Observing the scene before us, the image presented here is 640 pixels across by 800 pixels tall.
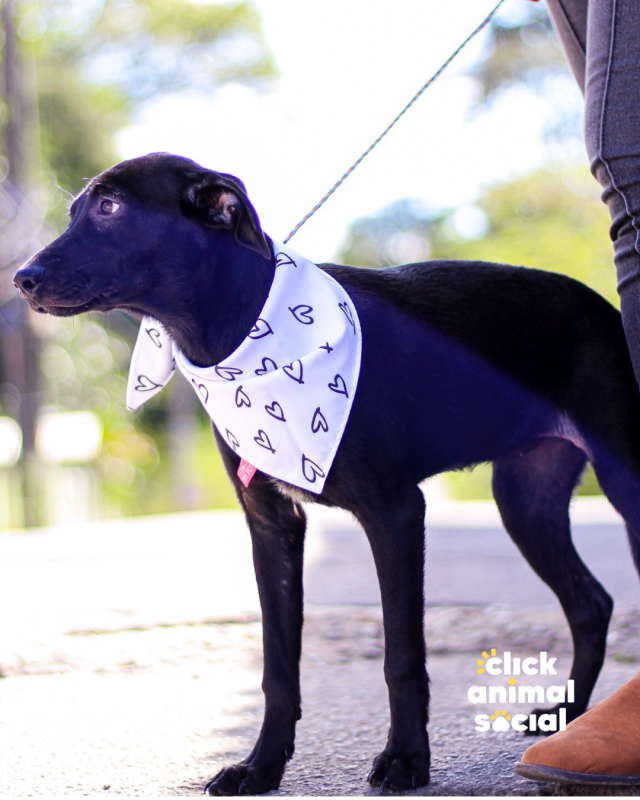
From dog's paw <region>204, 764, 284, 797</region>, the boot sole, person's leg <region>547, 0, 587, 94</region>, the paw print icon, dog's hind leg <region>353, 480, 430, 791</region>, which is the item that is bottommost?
the paw print icon

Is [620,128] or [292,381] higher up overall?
[620,128]

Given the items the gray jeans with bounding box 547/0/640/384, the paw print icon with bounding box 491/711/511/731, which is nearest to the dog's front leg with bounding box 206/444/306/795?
the paw print icon with bounding box 491/711/511/731

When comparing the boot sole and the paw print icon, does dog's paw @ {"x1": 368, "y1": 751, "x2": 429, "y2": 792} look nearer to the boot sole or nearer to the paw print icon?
the boot sole

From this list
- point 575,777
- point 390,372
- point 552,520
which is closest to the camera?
point 575,777

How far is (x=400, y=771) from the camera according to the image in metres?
1.76

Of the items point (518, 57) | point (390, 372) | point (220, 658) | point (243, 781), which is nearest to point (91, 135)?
point (518, 57)

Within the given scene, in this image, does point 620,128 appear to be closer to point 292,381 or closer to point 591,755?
point 292,381

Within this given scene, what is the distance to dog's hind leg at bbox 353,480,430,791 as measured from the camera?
1787 millimetres

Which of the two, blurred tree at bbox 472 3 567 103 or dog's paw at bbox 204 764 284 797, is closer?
dog's paw at bbox 204 764 284 797

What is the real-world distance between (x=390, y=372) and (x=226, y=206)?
504 mm

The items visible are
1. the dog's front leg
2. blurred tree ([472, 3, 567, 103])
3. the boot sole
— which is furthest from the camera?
blurred tree ([472, 3, 567, 103])

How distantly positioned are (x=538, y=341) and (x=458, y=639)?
1412 mm

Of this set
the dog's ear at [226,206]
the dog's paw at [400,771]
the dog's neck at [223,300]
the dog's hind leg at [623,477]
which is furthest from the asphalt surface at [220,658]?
the dog's ear at [226,206]

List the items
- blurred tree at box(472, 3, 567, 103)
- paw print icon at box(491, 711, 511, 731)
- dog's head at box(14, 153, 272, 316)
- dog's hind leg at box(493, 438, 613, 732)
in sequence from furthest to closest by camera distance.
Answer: blurred tree at box(472, 3, 567, 103)
dog's hind leg at box(493, 438, 613, 732)
paw print icon at box(491, 711, 511, 731)
dog's head at box(14, 153, 272, 316)
